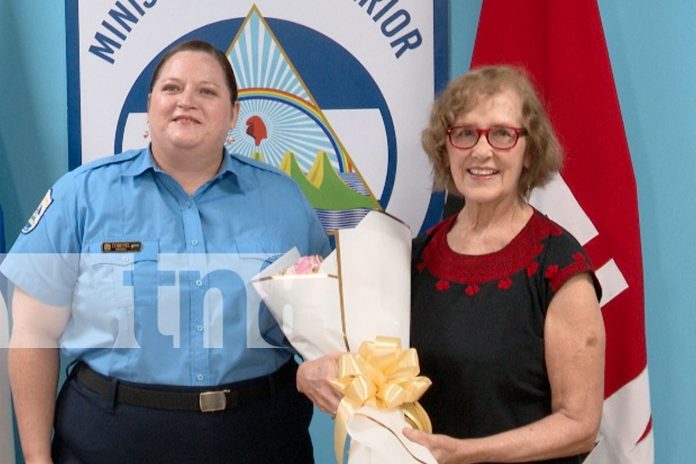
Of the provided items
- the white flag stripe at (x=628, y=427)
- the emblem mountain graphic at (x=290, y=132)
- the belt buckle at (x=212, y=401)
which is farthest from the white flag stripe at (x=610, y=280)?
the belt buckle at (x=212, y=401)

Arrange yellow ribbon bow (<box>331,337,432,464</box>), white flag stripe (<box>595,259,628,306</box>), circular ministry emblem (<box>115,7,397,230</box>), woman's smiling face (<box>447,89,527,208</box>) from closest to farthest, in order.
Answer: yellow ribbon bow (<box>331,337,432,464</box>) → woman's smiling face (<box>447,89,527,208</box>) → white flag stripe (<box>595,259,628,306</box>) → circular ministry emblem (<box>115,7,397,230</box>)

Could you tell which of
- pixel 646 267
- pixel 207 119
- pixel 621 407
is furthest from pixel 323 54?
pixel 621 407

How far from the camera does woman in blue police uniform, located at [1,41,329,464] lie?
161 centimetres

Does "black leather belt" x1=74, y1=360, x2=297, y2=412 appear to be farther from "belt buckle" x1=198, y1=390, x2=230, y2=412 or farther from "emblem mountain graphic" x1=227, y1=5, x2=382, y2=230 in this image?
"emblem mountain graphic" x1=227, y1=5, x2=382, y2=230

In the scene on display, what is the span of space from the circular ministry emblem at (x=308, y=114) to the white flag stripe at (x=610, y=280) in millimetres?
579

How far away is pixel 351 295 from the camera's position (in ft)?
4.73

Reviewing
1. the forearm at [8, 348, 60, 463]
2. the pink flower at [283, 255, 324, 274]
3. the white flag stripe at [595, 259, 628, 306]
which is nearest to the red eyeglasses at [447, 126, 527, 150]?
the pink flower at [283, 255, 324, 274]

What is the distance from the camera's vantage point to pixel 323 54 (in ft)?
7.06

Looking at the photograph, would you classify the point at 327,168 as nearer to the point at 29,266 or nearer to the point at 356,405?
the point at 29,266

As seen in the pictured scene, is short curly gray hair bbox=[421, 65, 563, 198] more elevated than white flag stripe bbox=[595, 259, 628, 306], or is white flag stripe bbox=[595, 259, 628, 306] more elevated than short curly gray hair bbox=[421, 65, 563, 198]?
short curly gray hair bbox=[421, 65, 563, 198]

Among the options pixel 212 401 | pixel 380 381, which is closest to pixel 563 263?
pixel 380 381

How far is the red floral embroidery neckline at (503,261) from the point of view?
140cm

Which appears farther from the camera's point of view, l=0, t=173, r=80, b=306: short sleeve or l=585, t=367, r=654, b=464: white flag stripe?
l=585, t=367, r=654, b=464: white flag stripe

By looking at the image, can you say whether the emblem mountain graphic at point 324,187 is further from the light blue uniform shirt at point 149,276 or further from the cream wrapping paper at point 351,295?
the cream wrapping paper at point 351,295
